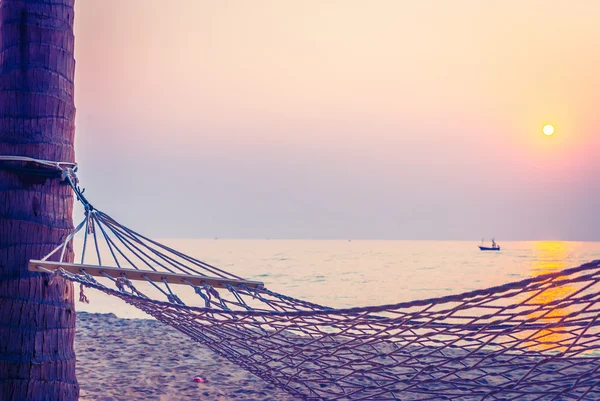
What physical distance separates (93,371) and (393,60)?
33.7 ft

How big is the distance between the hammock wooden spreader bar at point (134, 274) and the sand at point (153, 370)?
6.23 feet

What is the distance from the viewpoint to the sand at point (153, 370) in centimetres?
423

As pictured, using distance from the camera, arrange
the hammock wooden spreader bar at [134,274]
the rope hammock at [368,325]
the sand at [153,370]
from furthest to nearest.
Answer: the sand at [153,370]
the hammock wooden spreader bar at [134,274]
the rope hammock at [368,325]

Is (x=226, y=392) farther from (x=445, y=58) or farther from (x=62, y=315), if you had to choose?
(x=445, y=58)

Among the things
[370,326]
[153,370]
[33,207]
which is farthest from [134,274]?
[153,370]

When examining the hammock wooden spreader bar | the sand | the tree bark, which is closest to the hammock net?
the hammock wooden spreader bar

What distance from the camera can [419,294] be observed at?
17203 millimetres

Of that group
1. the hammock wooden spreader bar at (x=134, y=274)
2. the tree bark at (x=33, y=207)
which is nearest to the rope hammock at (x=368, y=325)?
the hammock wooden spreader bar at (x=134, y=274)

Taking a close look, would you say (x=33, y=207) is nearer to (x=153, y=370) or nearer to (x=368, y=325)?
(x=368, y=325)

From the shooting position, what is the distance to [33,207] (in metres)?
2.35

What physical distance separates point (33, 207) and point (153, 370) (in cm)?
288

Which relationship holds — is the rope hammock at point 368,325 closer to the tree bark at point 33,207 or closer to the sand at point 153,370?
the tree bark at point 33,207

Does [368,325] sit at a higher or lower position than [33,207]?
lower

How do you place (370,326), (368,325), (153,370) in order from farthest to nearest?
(153,370), (370,326), (368,325)
